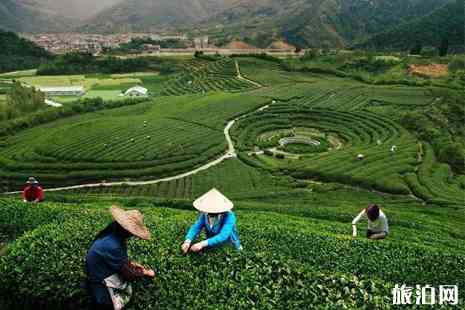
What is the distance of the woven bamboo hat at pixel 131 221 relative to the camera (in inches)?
313

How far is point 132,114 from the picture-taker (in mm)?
70500

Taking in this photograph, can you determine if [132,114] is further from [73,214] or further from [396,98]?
[73,214]

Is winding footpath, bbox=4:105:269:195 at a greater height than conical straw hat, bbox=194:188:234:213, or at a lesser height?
lesser

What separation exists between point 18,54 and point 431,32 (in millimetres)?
139284

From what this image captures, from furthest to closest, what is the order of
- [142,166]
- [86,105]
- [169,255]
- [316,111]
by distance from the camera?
[86,105] < [316,111] < [142,166] < [169,255]

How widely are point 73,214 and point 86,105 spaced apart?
6474 cm

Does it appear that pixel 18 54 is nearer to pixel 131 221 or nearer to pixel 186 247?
pixel 186 247

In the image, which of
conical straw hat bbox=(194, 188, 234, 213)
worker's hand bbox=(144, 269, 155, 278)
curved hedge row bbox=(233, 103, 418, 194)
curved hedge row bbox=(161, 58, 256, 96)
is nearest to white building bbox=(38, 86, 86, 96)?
curved hedge row bbox=(161, 58, 256, 96)

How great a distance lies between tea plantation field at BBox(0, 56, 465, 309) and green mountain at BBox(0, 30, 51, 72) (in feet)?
91.2

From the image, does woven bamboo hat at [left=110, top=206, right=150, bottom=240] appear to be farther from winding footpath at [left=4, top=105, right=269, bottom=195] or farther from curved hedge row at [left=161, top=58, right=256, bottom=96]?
curved hedge row at [left=161, top=58, right=256, bottom=96]

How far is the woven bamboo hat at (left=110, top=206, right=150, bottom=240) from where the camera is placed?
7.94m

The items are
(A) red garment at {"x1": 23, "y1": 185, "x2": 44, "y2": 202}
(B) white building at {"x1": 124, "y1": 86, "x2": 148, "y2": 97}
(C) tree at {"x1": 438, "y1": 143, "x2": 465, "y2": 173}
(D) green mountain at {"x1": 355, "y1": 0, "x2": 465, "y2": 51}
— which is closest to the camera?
(A) red garment at {"x1": 23, "y1": 185, "x2": 44, "y2": 202}

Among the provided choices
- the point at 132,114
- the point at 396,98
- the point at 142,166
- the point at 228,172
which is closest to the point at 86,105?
the point at 132,114

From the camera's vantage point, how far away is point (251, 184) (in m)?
44.3
